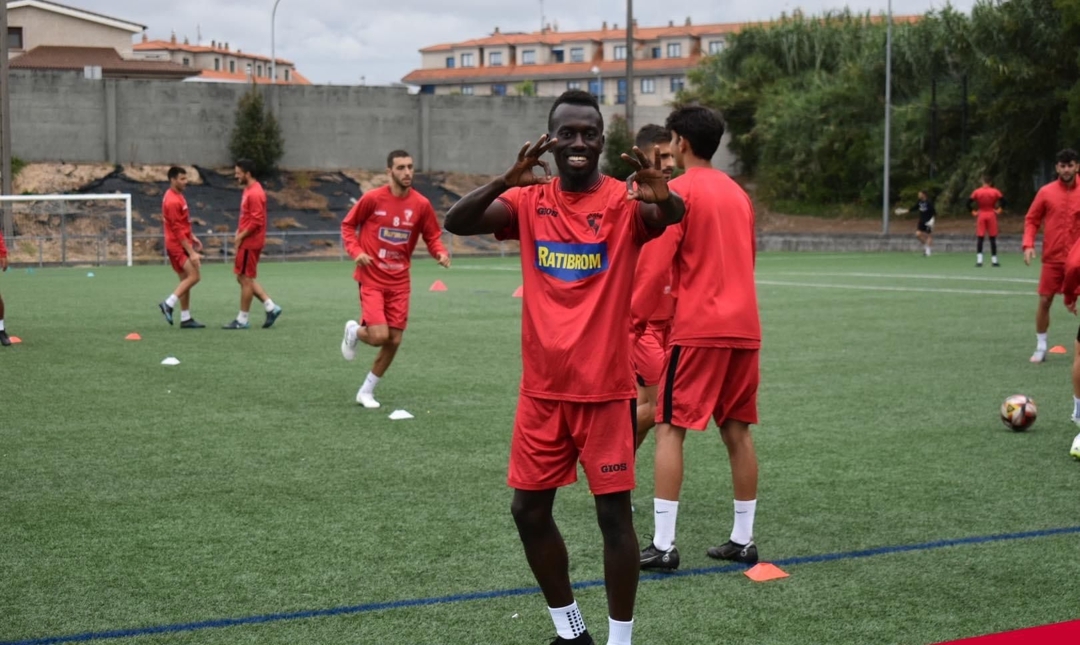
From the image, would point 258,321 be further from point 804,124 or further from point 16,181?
point 804,124

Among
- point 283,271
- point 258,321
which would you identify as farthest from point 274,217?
point 258,321

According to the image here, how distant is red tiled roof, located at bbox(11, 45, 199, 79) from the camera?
73.0m

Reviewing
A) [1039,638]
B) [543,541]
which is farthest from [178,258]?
[1039,638]

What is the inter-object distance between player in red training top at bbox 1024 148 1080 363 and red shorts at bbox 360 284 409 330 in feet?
21.6

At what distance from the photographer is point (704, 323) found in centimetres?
559

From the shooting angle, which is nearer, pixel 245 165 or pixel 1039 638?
pixel 1039 638

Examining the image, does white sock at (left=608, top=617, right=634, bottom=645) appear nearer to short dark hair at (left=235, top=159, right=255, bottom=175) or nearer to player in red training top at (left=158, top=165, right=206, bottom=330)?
short dark hair at (left=235, top=159, right=255, bottom=175)

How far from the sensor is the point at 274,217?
4753 cm

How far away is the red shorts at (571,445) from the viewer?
4270 millimetres

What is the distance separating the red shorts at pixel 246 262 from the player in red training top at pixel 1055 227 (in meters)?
9.90

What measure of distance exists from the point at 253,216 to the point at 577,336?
13.8m

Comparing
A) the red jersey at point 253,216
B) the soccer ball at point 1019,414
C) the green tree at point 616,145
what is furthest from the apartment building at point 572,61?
the soccer ball at point 1019,414

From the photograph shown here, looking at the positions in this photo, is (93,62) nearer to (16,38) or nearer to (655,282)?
(16,38)

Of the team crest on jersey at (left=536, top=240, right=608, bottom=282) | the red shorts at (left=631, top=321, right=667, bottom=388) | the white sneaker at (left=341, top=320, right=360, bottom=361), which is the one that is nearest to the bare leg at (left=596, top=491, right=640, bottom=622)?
the team crest on jersey at (left=536, top=240, right=608, bottom=282)
